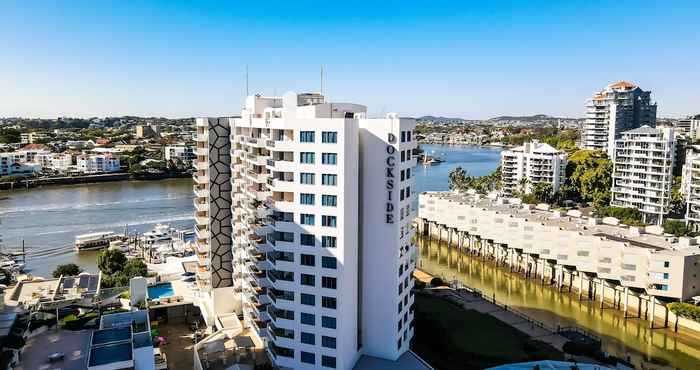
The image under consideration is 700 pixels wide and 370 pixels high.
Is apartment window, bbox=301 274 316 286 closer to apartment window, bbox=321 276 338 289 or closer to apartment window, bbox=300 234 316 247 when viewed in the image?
apartment window, bbox=321 276 338 289

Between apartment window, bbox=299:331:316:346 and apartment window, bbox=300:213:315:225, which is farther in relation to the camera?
apartment window, bbox=299:331:316:346

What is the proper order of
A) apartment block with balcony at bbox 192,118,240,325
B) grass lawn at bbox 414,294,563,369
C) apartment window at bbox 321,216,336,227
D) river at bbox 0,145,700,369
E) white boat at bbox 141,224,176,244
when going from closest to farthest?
apartment window at bbox 321,216,336,227
grass lawn at bbox 414,294,563,369
apartment block with balcony at bbox 192,118,240,325
river at bbox 0,145,700,369
white boat at bbox 141,224,176,244

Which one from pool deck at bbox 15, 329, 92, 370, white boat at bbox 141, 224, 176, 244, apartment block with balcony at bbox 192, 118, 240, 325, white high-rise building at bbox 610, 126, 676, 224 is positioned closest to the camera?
pool deck at bbox 15, 329, 92, 370

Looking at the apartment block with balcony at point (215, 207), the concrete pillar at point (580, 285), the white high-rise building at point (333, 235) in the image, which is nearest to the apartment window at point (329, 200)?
the white high-rise building at point (333, 235)

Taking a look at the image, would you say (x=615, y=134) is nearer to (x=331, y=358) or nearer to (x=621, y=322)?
(x=621, y=322)

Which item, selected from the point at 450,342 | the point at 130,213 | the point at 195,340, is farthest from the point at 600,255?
the point at 130,213

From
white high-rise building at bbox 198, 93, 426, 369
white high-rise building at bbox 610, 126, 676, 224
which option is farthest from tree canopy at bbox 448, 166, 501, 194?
white high-rise building at bbox 198, 93, 426, 369
